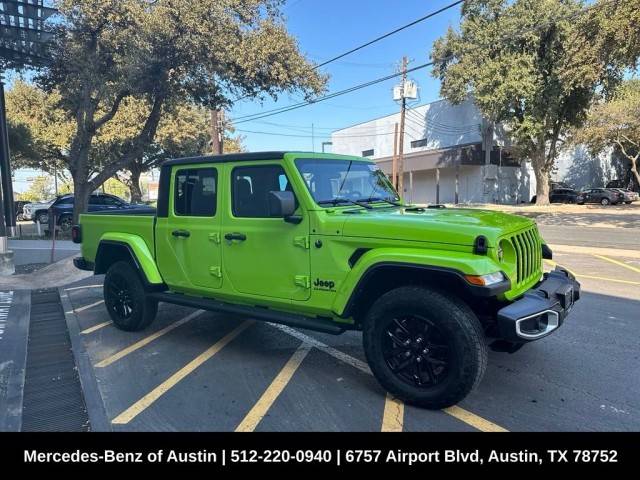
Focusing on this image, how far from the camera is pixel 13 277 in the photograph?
917 cm

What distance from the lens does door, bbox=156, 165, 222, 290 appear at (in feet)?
15.1

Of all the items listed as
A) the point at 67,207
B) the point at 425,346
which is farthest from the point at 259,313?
the point at 67,207

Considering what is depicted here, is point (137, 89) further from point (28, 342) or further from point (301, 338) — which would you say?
point (301, 338)

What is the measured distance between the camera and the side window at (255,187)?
4.17 metres

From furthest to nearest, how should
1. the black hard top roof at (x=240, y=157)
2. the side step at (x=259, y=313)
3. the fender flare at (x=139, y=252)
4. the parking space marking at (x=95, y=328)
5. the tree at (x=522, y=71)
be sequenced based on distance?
the tree at (x=522, y=71) < the parking space marking at (x=95, y=328) < the fender flare at (x=139, y=252) < the black hard top roof at (x=240, y=157) < the side step at (x=259, y=313)

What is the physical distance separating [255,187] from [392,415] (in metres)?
2.28

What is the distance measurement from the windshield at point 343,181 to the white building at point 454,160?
32288 millimetres

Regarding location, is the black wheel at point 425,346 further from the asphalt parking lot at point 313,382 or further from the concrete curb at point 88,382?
the concrete curb at point 88,382

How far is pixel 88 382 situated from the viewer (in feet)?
13.6

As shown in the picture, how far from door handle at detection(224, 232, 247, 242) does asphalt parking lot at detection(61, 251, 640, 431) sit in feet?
3.92

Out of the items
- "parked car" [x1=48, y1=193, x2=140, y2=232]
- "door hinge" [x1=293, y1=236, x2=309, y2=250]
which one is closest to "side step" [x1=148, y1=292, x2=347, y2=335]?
"door hinge" [x1=293, y1=236, x2=309, y2=250]

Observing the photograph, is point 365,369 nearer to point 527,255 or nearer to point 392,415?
point 392,415

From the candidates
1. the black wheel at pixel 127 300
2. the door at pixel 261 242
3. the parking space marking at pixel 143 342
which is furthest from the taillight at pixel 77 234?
the door at pixel 261 242

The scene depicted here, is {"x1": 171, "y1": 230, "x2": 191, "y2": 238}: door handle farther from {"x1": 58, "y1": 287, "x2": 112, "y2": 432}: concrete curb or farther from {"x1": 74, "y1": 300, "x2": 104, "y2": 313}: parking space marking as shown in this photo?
{"x1": 74, "y1": 300, "x2": 104, "y2": 313}: parking space marking
